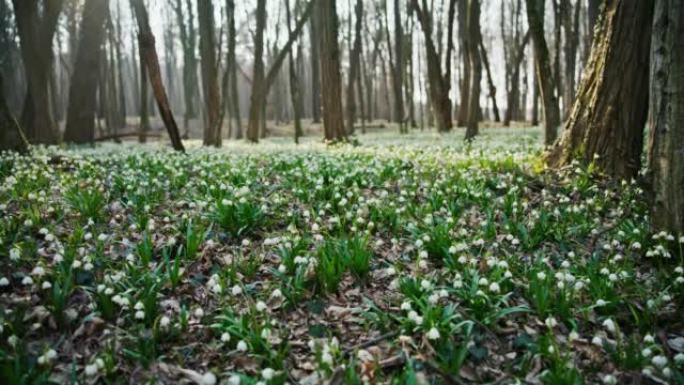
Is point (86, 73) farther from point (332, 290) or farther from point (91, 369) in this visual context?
point (91, 369)

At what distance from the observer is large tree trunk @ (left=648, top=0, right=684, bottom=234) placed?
4.44 metres

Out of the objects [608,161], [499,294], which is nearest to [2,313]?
[499,294]

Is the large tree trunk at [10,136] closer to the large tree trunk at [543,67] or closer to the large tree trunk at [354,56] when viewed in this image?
the large tree trunk at [543,67]

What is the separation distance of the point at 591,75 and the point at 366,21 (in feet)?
97.4

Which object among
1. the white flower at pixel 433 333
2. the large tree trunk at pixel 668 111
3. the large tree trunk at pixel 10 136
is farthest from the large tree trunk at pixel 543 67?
the large tree trunk at pixel 10 136

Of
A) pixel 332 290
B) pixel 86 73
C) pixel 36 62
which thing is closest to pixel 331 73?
pixel 86 73

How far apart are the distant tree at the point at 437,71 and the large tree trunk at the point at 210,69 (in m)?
8.42

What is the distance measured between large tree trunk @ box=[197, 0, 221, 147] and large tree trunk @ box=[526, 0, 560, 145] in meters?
8.77

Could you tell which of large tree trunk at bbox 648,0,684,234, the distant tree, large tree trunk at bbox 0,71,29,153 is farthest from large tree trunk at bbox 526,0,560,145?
the distant tree

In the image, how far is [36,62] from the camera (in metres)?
12.8

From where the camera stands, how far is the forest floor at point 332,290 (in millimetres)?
3078

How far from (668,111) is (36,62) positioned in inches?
556

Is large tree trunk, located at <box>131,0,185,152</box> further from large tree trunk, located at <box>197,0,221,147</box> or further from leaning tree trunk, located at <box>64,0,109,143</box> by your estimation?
leaning tree trunk, located at <box>64,0,109,143</box>

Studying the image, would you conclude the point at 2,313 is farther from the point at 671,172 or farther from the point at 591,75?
the point at 591,75
